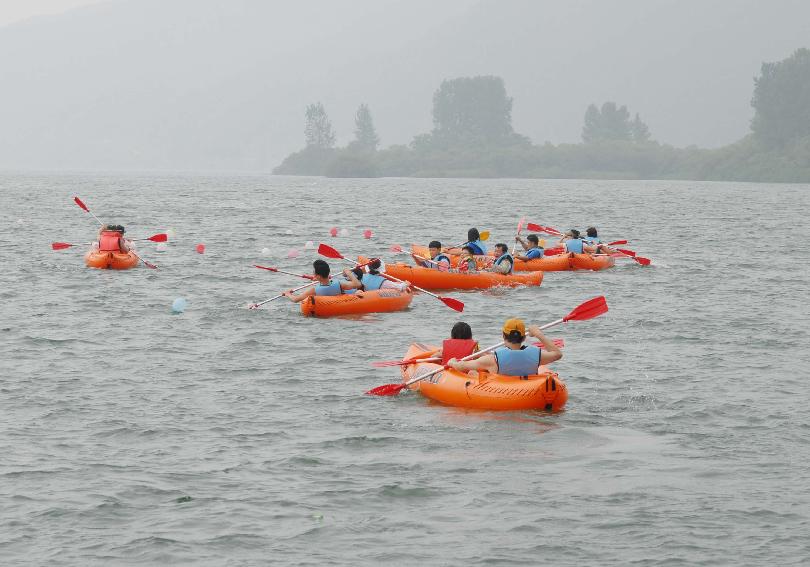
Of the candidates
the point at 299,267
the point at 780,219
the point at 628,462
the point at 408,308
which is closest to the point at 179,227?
the point at 299,267

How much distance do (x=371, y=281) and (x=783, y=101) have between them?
160359 mm

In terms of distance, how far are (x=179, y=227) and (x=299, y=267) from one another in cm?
1865

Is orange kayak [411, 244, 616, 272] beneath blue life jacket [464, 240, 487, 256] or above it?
beneath

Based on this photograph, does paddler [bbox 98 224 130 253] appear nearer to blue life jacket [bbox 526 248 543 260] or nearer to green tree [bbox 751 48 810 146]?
blue life jacket [bbox 526 248 543 260]

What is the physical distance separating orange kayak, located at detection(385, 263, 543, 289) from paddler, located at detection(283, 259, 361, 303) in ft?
11.4

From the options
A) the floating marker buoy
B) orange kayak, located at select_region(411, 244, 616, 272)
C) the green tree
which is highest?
the green tree

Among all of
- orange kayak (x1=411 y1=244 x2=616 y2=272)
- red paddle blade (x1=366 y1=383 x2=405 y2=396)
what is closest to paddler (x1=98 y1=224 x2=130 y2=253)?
orange kayak (x1=411 y1=244 x2=616 y2=272)

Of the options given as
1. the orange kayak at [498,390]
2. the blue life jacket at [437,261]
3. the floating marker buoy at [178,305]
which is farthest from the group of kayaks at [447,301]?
the floating marker buoy at [178,305]

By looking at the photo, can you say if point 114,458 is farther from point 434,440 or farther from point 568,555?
point 568,555

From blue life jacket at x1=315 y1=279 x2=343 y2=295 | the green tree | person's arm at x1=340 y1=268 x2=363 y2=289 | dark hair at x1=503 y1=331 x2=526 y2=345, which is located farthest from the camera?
the green tree

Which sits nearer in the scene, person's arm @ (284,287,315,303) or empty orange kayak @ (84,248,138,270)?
person's arm @ (284,287,315,303)

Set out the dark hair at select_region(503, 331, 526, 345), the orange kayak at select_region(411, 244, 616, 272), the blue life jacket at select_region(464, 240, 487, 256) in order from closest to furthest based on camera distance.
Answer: the dark hair at select_region(503, 331, 526, 345)
the blue life jacket at select_region(464, 240, 487, 256)
the orange kayak at select_region(411, 244, 616, 272)

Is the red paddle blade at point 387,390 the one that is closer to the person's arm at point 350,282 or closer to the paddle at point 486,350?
the paddle at point 486,350

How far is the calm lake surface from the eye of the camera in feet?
39.2
